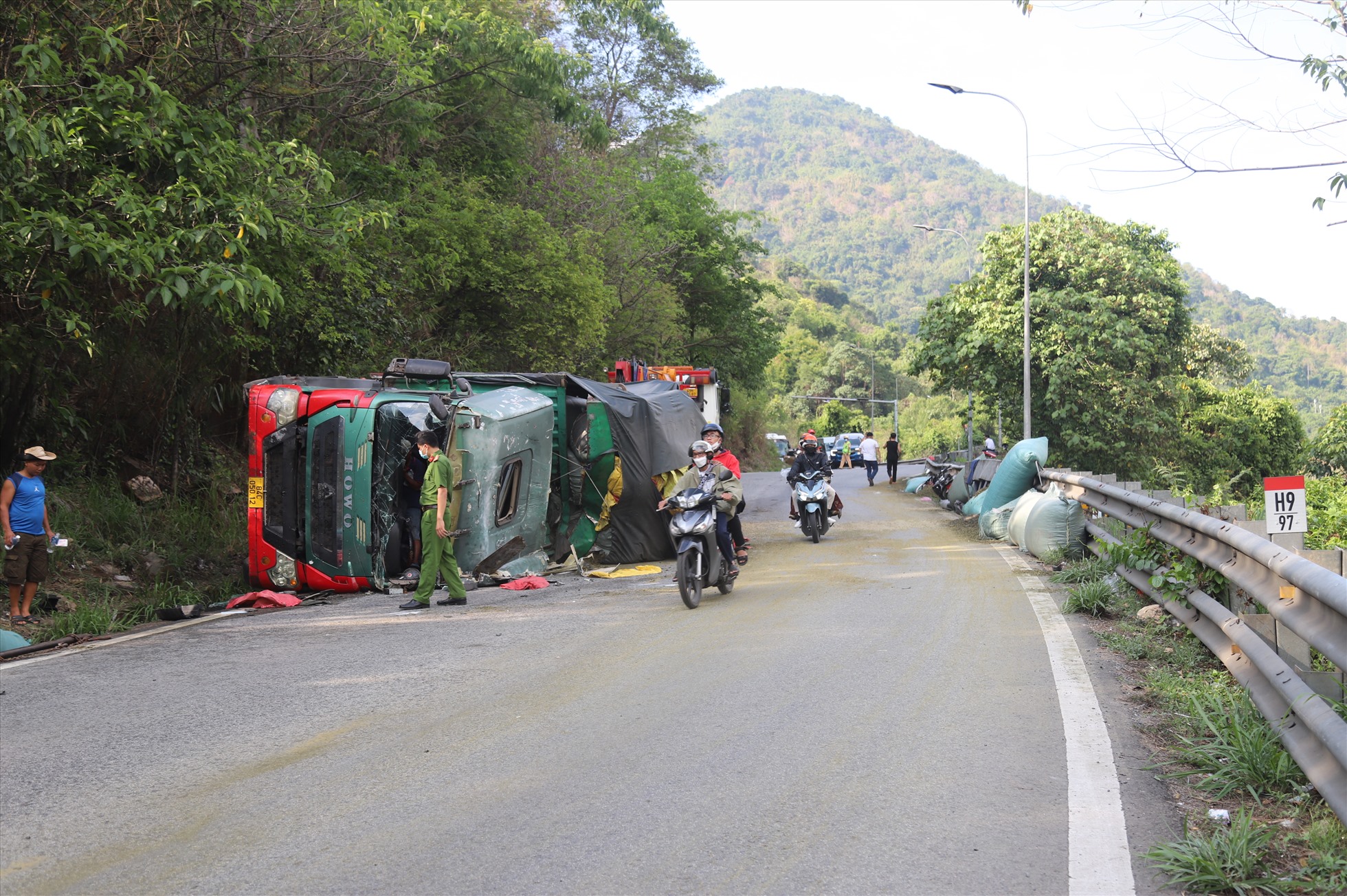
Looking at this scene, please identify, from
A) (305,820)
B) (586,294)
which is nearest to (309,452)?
(305,820)

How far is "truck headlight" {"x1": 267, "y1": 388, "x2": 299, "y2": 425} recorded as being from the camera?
1236 centimetres

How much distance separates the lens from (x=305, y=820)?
4.48 m

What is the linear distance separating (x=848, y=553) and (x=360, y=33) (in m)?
9.52

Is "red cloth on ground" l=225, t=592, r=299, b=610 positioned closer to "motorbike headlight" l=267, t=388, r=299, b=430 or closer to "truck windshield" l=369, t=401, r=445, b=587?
"truck windshield" l=369, t=401, r=445, b=587

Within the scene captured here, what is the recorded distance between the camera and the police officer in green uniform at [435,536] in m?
10.9

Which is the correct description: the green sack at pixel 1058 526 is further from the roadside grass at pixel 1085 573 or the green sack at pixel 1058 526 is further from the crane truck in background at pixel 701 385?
the crane truck in background at pixel 701 385

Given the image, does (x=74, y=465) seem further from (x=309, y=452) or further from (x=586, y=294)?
(x=586, y=294)

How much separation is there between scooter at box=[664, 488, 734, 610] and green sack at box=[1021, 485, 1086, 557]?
4.37 metres

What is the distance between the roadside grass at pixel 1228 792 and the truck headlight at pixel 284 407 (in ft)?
29.7

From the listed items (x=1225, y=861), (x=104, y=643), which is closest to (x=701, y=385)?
(x=104, y=643)

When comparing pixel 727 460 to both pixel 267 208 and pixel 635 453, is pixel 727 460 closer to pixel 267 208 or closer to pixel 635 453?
pixel 635 453

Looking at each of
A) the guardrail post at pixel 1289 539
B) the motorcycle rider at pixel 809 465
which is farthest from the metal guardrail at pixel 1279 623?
the motorcycle rider at pixel 809 465

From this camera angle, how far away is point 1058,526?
43.7 feet

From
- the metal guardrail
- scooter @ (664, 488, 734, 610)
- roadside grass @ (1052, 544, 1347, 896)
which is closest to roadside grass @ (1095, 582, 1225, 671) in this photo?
roadside grass @ (1052, 544, 1347, 896)
